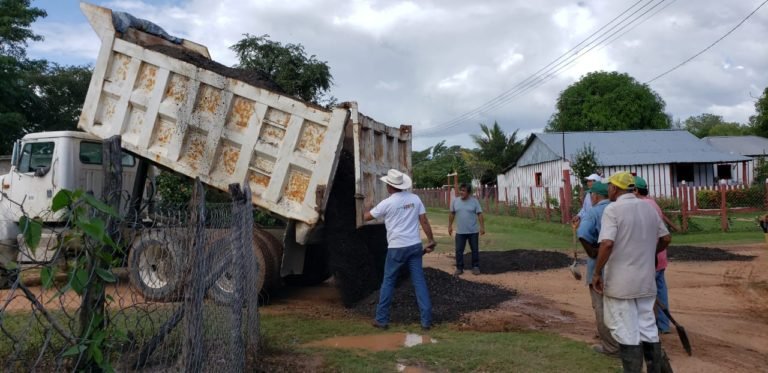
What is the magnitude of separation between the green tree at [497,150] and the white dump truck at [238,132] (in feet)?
119

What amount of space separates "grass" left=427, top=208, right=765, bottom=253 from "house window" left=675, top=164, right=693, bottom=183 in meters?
12.7

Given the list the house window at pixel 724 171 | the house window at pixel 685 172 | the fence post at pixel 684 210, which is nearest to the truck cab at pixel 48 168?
the fence post at pixel 684 210

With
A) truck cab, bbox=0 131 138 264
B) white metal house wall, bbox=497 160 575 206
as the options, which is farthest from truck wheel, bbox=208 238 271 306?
white metal house wall, bbox=497 160 575 206

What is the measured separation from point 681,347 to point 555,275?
469 cm

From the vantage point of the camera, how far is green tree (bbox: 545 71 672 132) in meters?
47.0

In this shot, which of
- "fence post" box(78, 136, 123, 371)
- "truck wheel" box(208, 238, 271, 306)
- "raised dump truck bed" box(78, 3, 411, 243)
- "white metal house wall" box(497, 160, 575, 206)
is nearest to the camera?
"fence post" box(78, 136, 123, 371)

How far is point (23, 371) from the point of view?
11.3ft

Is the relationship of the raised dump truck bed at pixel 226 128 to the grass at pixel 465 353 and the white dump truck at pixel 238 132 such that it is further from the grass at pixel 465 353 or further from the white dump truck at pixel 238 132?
the grass at pixel 465 353

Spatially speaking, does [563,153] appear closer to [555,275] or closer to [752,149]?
[752,149]

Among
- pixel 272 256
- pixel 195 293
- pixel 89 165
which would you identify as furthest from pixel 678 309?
pixel 89 165

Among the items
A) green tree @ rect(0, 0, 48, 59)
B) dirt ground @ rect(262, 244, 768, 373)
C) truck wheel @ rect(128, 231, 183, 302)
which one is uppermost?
green tree @ rect(0, 0, 48, 59)

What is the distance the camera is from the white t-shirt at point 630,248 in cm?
456

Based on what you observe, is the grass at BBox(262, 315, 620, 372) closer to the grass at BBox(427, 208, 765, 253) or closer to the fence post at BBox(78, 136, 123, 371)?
the fence post at BBox(78, 136, 123, 371)

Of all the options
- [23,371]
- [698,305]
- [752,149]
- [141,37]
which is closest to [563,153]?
[752,149]
